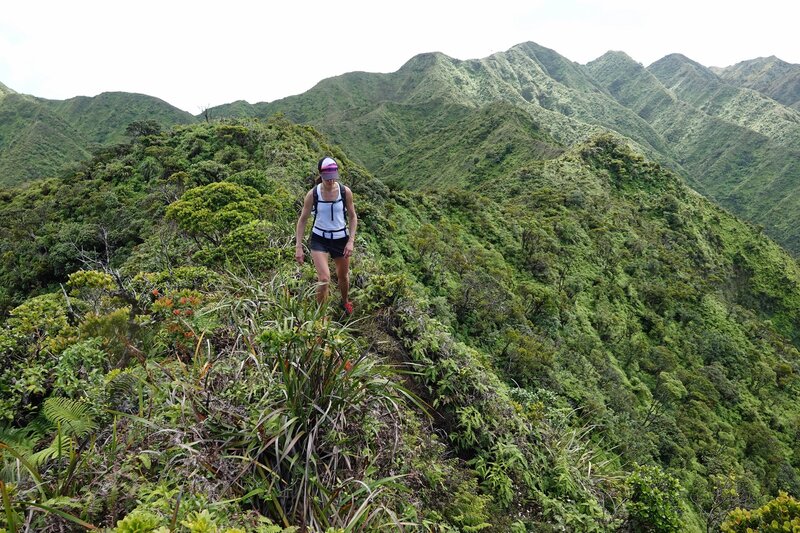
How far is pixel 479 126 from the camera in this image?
63594 mm

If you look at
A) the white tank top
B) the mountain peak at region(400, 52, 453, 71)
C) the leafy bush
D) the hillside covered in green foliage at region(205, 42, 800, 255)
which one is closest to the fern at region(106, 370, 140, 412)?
the white tank top

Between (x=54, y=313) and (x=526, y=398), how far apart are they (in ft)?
23.1

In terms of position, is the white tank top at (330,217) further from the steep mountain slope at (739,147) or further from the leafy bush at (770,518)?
the steep mountain slope at (739,147)

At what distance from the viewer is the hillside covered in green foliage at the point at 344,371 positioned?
2.49m

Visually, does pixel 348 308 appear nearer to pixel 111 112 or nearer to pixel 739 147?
pixel 111 112

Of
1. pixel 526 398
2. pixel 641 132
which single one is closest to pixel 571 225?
pixel 526 398

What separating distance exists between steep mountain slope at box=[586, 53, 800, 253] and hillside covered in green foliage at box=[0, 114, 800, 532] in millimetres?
82229

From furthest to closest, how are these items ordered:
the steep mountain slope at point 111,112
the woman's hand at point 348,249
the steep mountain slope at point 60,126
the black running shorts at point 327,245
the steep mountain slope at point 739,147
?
1. the steep mountain slope at point 111,112
2. the steep mountain slope at point 739,147
3. the steep mountain slope at point 60,126
4. the black running shorts at point 327,245
5. the woman's hand at point 348,249

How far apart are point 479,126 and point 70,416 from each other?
6688cm

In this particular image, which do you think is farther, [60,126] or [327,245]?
[60,126]

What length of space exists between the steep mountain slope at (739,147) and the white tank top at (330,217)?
331 ft

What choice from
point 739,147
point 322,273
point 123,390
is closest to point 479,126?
point 322,273

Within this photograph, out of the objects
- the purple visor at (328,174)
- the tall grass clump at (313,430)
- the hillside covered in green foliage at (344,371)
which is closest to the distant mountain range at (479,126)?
the hillside covered in green foliage at (344,371)

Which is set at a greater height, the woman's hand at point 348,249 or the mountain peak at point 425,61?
the mountain peak at point 425,61
